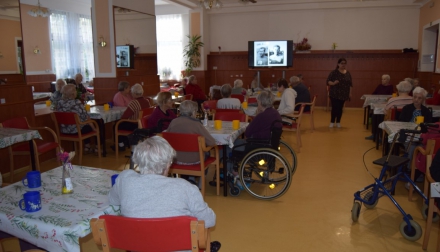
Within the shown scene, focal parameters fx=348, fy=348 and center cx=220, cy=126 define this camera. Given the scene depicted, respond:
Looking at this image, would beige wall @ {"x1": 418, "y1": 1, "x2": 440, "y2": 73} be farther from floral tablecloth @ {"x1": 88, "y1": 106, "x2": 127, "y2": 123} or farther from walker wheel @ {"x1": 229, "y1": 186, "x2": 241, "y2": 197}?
floral tablecloth @ {"x1": 88, "y1": 106, "x2": 127, "y2": 123}

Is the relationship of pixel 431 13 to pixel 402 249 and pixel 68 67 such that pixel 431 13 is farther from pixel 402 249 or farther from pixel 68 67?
pixel 68 67

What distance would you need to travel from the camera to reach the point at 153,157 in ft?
6.05

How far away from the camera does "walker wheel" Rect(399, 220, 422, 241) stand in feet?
9.66

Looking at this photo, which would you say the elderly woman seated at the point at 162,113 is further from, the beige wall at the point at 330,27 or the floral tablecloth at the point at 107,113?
the beige wall at the point at 330,27

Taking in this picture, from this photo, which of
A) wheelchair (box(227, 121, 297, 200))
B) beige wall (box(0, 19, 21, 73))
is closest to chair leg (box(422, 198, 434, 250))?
wheelchair (box(227, 121, 297, 200))

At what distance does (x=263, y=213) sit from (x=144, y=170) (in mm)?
2021

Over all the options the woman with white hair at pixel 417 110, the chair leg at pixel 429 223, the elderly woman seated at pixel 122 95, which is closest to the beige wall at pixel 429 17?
the woman with white hair at pixel 417 110

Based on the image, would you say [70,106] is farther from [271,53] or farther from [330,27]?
[330,27]

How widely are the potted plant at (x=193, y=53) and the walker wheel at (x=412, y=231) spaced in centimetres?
947

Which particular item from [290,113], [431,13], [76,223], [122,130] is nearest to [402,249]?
[76,223]

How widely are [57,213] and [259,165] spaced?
7.92ft

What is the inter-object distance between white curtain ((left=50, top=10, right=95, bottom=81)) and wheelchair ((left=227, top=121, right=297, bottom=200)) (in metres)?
9.15

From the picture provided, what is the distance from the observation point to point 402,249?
2.86m

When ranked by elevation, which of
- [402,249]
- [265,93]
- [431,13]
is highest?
[431,13]
